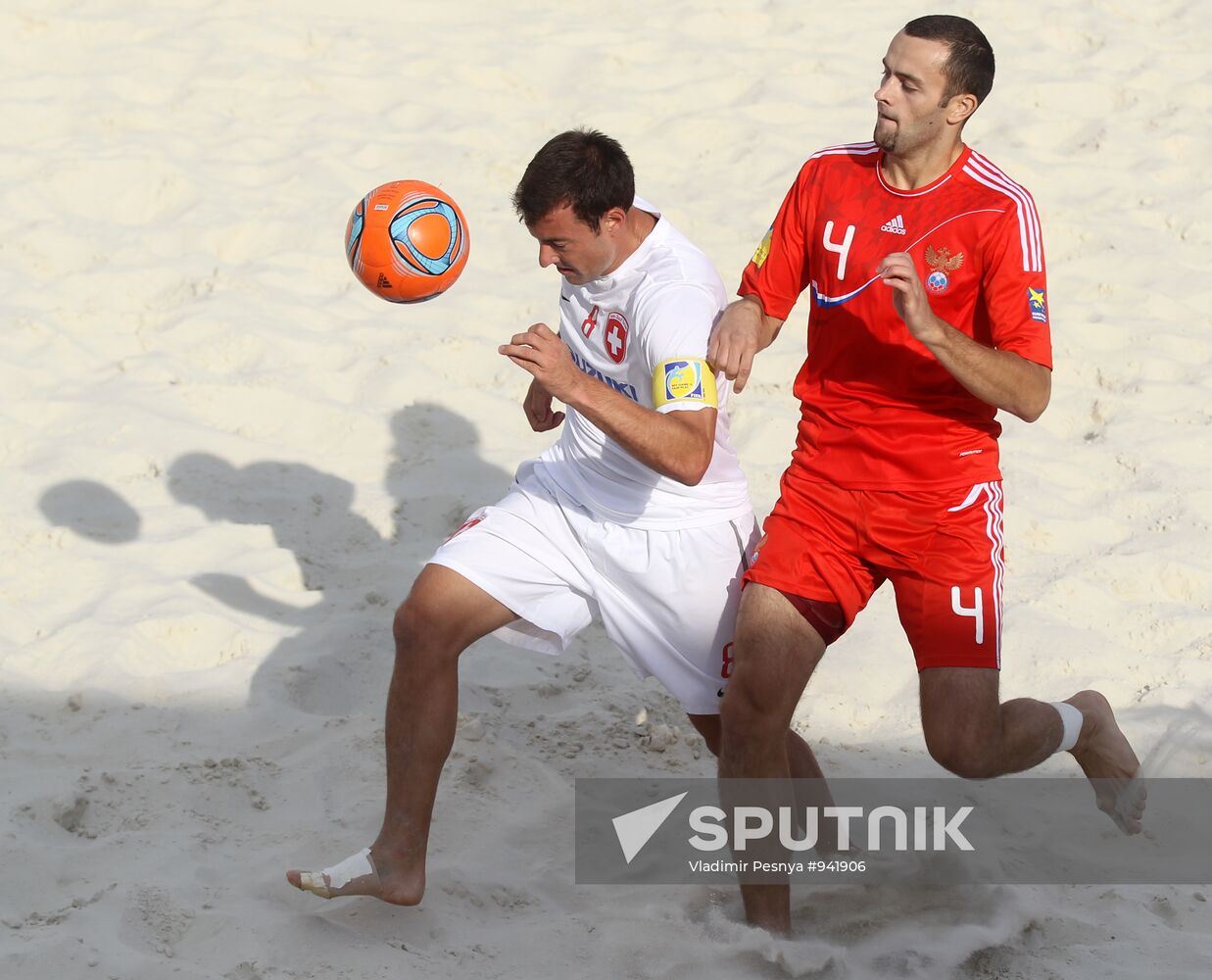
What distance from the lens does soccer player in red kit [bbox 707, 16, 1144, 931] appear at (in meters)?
3.44

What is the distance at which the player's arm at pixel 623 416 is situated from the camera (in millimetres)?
3273

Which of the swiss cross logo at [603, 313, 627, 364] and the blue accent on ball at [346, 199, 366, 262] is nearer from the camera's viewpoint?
the swiss cross logo at [603, 313, 627, 364]

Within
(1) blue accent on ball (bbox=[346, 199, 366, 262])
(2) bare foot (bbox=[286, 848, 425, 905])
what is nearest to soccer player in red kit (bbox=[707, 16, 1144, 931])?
(2) bare foot (bbox=[286, 848, 425, 905])

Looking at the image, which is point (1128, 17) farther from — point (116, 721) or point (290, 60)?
point (116, 721)

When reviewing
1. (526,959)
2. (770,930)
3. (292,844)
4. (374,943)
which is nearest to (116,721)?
(292,844)

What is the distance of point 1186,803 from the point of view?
13.5ft

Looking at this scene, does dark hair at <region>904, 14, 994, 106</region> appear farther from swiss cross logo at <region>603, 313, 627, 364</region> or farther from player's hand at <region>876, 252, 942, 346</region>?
swiss cross logo at <region>603, 313, 627, 364</region>

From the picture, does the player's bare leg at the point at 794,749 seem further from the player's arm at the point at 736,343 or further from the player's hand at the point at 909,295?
the player's hand at the point at 909,295

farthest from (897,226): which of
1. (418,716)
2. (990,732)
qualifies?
(418,716)

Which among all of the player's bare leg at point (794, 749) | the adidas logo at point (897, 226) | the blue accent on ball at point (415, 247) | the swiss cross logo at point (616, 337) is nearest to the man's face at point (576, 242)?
the swiss cross logo at point (616, 337)

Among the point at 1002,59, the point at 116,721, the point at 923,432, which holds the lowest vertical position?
the point at 116,721

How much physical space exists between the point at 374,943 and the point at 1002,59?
21.1 feet

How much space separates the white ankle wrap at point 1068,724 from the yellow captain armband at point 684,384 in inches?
46.8

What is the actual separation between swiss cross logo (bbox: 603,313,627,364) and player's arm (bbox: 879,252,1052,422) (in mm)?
673
